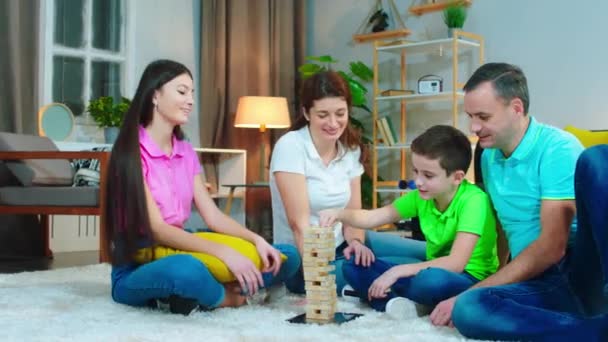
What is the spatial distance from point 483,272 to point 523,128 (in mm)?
474

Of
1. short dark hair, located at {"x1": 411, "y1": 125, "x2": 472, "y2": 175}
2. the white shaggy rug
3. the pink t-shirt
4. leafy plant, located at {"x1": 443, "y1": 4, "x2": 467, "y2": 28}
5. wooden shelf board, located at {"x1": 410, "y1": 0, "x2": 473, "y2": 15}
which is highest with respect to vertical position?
wooden shelf board, located at {"x1": 410, "y1": 0, "x2": 473, "y2": 15}

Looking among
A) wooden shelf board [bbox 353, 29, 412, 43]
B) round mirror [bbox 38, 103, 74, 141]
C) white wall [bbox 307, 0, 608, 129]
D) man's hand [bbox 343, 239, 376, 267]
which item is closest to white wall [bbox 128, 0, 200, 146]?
round mirror [bbox 38, 103, 74, 141]

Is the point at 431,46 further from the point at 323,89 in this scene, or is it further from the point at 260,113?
the point at 323,89

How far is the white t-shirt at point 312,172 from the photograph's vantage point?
242 centimetres

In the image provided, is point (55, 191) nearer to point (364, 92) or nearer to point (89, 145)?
point (89, 145)

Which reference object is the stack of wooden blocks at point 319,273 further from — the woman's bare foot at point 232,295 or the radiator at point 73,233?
the radiator at point 73,233

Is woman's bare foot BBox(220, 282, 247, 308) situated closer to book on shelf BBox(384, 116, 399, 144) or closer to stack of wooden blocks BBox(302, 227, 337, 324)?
stack of wooden blocks BBox(302, 227, 337, 324)

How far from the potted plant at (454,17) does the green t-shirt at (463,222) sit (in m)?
3.07

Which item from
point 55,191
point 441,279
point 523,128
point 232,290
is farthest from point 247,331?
point 55,191

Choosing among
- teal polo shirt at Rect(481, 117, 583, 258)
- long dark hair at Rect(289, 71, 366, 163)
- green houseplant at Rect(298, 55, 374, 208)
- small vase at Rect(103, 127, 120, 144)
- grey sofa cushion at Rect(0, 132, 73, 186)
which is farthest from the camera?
green houseplant at Rect(298, 55, 374, 208)

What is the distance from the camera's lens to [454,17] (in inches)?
197

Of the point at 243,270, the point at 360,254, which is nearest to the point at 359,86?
the point at 360,254

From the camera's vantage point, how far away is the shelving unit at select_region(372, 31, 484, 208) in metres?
5.03

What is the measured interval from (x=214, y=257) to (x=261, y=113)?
337cm
